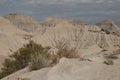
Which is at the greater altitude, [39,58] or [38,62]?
[39,58]

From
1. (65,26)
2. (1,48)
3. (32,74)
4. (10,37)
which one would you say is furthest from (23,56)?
(65,26)

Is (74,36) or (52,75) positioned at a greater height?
(52,75)

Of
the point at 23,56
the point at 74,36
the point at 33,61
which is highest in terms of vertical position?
the point at 33,61

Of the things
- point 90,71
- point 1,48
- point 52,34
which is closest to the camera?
point 90,71

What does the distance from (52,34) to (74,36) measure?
27.5ft

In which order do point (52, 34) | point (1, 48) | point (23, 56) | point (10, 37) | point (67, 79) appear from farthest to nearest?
point (52, 34) → point (10, 37) → point (1, 48) → point (23, 56) → point (67, 79)

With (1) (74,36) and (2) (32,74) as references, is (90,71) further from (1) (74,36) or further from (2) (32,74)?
(1) (74,36)

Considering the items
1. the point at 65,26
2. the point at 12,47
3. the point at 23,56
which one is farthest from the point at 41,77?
the point at 65,26

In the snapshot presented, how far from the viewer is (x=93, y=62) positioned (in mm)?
19016

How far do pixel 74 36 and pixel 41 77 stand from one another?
385 ft

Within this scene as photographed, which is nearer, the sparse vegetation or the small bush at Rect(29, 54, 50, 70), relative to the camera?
the small bush at Rect(29, 54, 50, 70)

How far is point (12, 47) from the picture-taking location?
105750 millimetres

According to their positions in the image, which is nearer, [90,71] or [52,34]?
[90,71]

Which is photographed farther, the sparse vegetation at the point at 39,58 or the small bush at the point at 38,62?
the sparse vegetation at the point at 39,58
